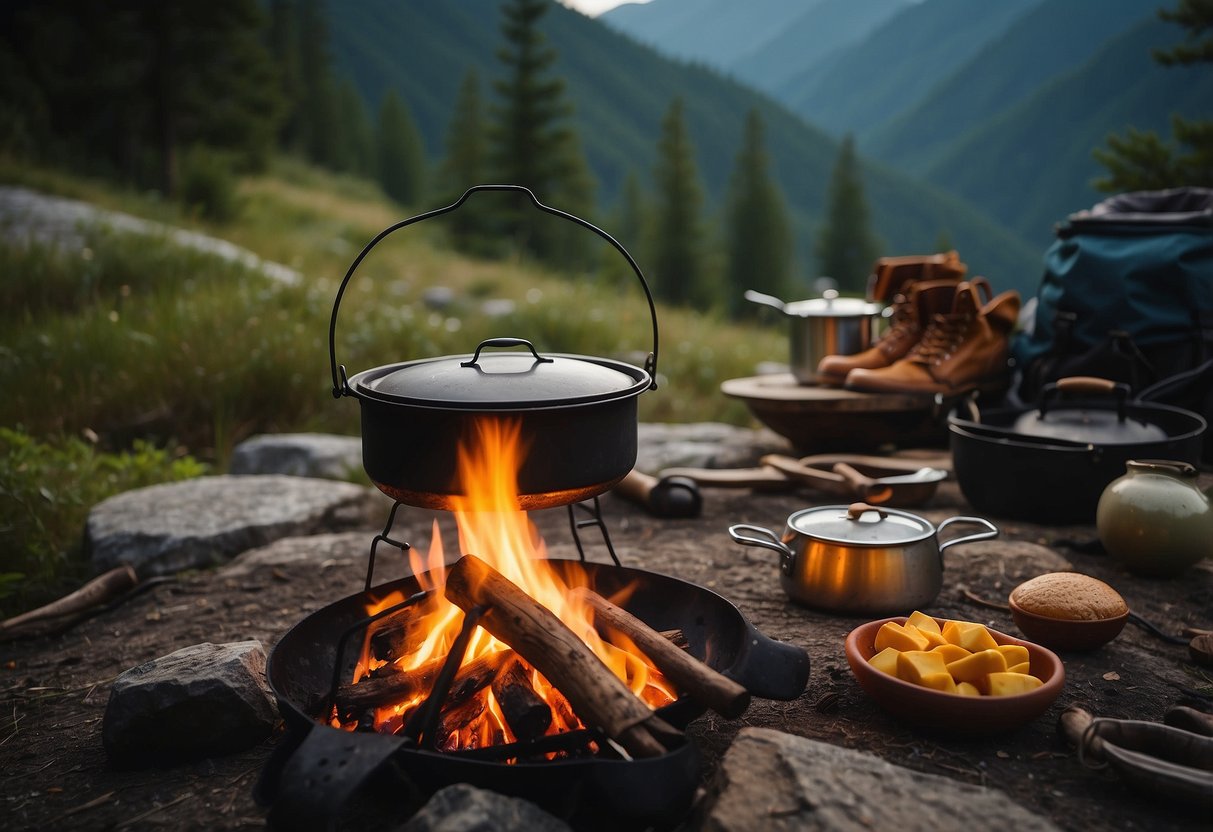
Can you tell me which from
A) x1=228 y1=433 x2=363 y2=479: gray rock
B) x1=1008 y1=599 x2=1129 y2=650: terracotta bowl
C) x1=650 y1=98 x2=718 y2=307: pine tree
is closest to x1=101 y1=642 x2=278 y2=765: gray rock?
x1=1008 y1=599 x2=1129 y2=650: terracotta bowl

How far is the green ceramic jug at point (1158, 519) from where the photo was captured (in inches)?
118

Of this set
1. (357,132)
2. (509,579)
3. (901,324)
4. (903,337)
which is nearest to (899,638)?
(509,579)

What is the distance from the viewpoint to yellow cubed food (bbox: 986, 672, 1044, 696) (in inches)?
78.2

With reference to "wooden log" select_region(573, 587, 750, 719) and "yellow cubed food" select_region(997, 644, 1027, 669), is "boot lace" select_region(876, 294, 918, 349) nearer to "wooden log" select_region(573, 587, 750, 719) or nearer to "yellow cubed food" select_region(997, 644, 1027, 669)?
"yellow cubed food" select_region(997, 644, 1027, 669)

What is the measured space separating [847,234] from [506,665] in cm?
4616

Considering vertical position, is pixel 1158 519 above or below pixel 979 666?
above

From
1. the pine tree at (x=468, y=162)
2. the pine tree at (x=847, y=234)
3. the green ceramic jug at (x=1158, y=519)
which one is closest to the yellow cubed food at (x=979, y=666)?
the green ceramic jug at (x=1158, y=519)

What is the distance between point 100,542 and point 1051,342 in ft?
15.0

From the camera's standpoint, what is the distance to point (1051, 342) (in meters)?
4.63

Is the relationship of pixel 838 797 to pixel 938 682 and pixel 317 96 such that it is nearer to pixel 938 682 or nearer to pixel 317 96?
pixel 938 682

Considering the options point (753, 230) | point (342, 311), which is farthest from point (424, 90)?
point (342, 311)

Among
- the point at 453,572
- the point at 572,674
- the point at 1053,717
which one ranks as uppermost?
the point at 453,572

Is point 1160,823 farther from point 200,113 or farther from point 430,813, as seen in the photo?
point 200,113

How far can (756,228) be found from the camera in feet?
139
